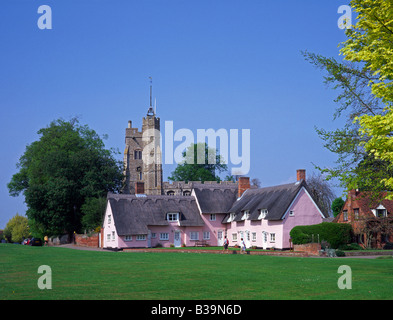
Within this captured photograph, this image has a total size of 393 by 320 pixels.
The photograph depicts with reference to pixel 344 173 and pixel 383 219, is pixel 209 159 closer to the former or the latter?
pixel 383 219

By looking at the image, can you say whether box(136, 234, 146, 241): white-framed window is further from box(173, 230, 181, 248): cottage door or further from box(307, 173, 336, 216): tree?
box(307, 173, 336, 216): tree

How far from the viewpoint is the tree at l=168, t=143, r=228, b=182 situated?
115m

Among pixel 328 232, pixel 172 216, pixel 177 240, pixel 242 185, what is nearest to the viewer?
pixel 328 232

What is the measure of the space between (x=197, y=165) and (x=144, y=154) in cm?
1644

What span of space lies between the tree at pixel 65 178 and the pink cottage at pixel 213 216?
7323mm

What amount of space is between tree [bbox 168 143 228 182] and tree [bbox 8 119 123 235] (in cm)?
3592

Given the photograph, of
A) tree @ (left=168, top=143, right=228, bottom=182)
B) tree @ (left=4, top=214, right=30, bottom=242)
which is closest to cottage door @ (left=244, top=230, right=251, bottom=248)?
tree @ (left=168, top=143, right=228, bottom=182)

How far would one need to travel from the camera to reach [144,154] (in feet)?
412

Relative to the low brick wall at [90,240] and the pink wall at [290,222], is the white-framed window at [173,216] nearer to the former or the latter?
the low brick wall at [90,240]

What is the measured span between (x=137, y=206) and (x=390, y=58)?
4880 cm

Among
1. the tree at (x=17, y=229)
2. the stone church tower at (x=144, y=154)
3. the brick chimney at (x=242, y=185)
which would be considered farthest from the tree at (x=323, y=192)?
the tree at (x=17, y=229)

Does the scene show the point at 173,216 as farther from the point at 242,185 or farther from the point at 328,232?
the point at 328,232

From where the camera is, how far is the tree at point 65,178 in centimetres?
6719

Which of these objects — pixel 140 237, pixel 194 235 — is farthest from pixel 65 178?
pixel 194 235
